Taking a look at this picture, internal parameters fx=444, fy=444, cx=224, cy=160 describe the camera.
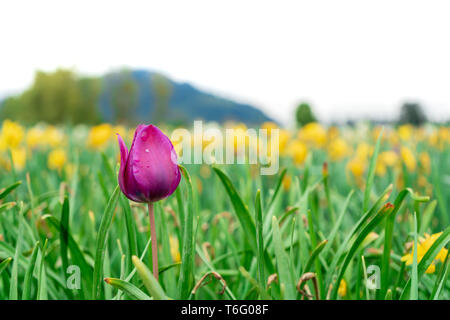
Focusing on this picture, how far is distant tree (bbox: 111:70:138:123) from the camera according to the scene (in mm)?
30734

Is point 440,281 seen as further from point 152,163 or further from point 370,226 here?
point 152,163

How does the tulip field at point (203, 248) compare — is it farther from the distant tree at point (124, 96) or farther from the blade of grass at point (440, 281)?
the distant tree at point (124, 96)

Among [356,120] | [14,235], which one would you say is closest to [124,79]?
[356,120]

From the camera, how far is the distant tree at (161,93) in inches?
1225

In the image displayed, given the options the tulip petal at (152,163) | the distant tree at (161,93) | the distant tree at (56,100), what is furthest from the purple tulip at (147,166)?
the distant tree at (161,93)

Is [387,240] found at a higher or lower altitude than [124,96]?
lower

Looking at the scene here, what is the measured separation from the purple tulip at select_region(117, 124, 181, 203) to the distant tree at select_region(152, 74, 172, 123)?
3028 cm

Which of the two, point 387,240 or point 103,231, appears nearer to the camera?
point 103,231

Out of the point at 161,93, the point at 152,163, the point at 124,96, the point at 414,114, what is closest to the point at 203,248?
the point at 152,163

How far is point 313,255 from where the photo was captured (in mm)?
652

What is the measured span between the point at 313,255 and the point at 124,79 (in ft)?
105

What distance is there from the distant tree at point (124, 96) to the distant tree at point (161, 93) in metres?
1.54

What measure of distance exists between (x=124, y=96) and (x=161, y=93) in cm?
264

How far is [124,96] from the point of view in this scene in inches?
1243
